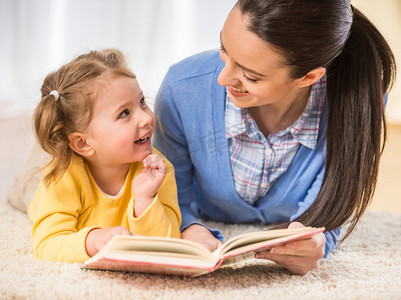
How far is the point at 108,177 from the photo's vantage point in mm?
1348

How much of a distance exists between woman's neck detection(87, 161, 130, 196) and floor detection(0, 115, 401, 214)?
1.84ft

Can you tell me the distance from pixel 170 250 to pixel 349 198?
0.58 meters

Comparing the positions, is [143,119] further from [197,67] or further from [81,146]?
[197,67]

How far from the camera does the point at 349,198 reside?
1.31 metres

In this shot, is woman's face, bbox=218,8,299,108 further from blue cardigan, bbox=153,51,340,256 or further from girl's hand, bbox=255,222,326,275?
girl's hand, bbox=255,222,326,275

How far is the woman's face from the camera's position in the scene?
113 centimetres

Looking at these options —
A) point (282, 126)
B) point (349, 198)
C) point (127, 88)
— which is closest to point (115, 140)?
point (127, 88)

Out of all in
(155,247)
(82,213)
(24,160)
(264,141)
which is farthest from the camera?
(24,160)

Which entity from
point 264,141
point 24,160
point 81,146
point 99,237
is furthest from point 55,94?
point 24,160

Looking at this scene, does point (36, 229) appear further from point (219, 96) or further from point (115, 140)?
point (219, 96)

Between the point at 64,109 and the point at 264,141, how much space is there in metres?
0.56

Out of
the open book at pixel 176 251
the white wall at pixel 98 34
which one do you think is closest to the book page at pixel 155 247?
the open book at pixel 176 251

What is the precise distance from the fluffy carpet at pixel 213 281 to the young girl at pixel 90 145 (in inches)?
4.1

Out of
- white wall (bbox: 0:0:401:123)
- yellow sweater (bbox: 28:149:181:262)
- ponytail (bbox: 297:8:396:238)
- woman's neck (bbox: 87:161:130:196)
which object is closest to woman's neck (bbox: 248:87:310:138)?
ponytail (bbox: 297:8:396:238)
